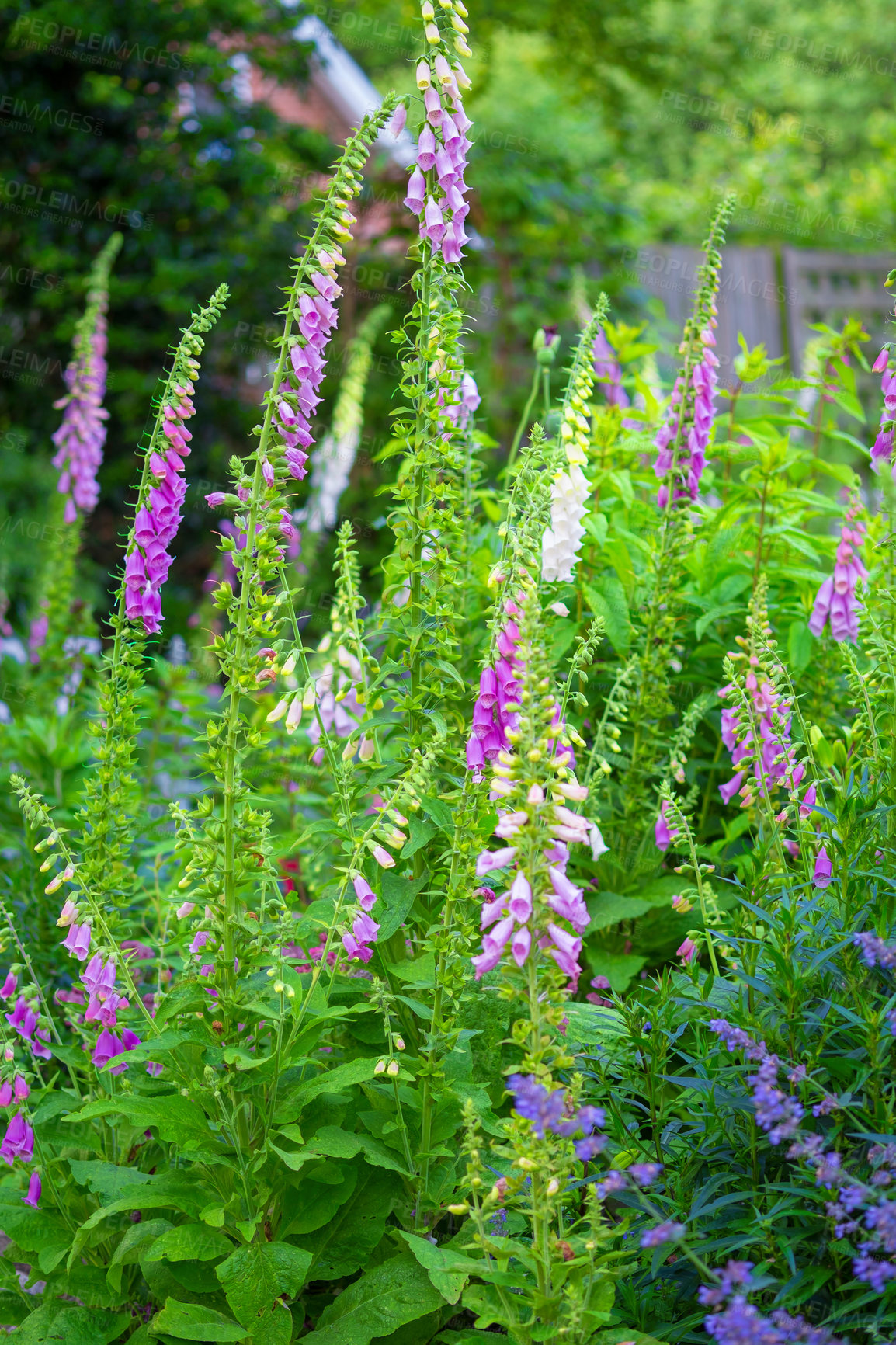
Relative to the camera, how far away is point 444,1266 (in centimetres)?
209

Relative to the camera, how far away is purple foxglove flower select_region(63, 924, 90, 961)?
2.34 metres

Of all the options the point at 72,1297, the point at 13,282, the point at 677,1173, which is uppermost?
the point at 13,282

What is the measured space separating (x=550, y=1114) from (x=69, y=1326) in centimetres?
122

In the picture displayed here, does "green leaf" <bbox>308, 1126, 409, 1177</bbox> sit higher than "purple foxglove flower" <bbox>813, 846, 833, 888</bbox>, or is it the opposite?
"purple foxglove flower" <bbox>813, 846, 833, 888</bbox>

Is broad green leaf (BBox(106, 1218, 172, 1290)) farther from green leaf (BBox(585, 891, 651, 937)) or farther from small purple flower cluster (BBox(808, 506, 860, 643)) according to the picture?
small purple flower cluster (BBox(808, 506, 860, 643))

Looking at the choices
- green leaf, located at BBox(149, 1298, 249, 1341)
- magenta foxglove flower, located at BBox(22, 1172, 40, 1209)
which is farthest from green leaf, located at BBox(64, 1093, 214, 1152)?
magenta foxglove flower, located at BBox(22, 1172, 40, 1209)

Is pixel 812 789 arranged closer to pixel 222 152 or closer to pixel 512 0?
pixel 222 152

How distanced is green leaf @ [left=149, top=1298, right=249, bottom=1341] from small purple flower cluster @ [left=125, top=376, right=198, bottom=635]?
1329 millimetres

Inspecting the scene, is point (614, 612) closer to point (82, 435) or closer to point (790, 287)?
point (82, 435)

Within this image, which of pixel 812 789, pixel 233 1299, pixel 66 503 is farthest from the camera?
pixel 66 503

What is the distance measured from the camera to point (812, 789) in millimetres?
2646

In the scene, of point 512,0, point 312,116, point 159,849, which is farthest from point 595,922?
point 312,116

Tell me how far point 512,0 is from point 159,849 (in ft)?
38.2

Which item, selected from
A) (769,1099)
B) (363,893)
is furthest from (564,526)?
(769,1099)
